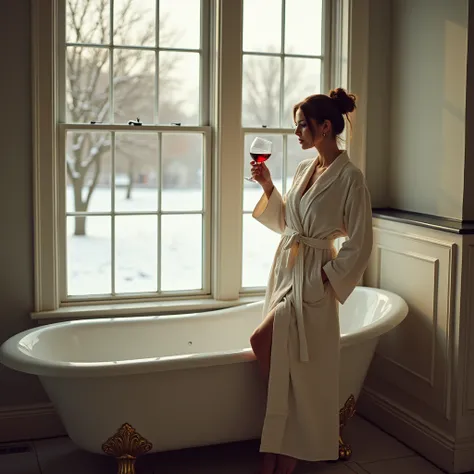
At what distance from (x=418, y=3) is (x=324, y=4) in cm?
54

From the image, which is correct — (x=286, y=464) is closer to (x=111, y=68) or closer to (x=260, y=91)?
(x=260, y=91)

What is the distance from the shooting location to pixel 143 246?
4.11 metres

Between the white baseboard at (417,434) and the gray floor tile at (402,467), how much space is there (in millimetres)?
49

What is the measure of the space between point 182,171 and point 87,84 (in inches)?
26.7

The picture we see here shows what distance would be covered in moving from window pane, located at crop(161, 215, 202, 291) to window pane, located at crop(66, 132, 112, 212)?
1.21 feet

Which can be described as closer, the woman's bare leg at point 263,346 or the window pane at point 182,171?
the woman's bare leg at point 263,346

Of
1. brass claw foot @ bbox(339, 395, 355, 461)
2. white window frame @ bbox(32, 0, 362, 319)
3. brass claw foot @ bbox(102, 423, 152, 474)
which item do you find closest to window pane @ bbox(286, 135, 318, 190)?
white window frame @ bbox(32, 0, 362, 319)

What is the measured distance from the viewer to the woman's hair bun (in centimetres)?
329

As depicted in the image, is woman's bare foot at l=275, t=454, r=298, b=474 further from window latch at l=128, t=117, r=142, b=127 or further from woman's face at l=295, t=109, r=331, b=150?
window latch at l=128, t=117, r=142, b=127

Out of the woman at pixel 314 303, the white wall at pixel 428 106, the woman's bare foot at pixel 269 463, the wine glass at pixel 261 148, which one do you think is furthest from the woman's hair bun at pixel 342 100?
the woman's bare foot at pixel 269 463

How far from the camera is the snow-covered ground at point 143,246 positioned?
13.2 feet

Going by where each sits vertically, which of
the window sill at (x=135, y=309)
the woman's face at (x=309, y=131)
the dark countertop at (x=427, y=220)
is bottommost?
the window sill at (x=135, y=309)

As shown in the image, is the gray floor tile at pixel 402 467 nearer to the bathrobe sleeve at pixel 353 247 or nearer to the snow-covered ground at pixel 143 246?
the bathrobe sleeve at pixel 353 247

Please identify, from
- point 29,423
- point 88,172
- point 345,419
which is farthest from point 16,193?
point 345,419
